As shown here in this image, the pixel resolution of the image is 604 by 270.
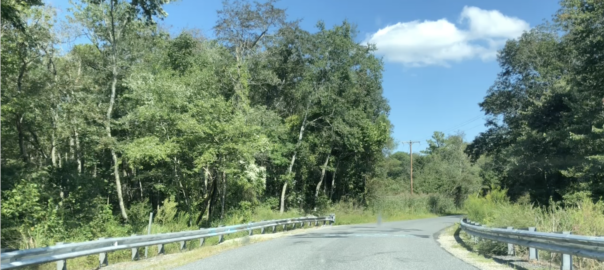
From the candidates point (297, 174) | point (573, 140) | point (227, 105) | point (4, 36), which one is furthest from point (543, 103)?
point (4, 36)

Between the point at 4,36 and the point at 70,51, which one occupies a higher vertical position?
the point at 70,51

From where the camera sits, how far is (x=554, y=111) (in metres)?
33.1

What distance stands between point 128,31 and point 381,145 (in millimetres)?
26255

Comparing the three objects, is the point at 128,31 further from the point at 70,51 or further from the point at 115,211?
the point at 115,211

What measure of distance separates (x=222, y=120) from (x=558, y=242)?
17593mm

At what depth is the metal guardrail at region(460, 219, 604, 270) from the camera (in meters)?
6.88

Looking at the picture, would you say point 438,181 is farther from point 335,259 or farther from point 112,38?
point 335,259

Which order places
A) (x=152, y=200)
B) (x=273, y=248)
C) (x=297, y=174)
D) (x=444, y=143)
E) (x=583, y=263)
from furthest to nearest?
(x=444, y=143), (x=297, y=174), (x=152, y=200), (x=273, y=248), (x=583, y=263)

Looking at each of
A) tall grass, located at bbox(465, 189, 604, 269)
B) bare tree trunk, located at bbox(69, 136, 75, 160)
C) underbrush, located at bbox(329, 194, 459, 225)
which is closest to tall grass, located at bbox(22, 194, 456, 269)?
underbrush, located at bbox(329, 194, 459, 225)

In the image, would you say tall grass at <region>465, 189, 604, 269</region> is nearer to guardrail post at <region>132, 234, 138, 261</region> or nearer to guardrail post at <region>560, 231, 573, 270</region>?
guardrail post at <region>560, 231, 573, 270</region>

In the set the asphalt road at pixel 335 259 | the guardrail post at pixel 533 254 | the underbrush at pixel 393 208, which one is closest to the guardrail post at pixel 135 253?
the asphalt road at pixel 335 259

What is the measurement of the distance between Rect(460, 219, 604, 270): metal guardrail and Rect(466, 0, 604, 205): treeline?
10004 millimetres

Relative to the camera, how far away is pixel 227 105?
78.3 ft


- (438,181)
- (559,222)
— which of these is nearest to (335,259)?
(559,222)
